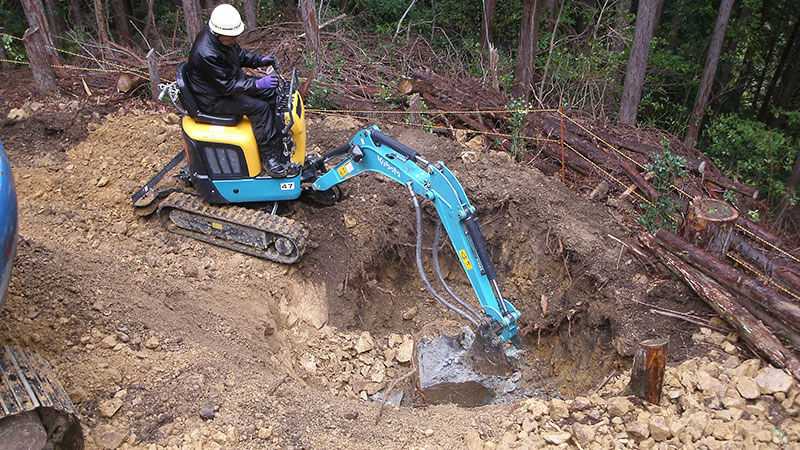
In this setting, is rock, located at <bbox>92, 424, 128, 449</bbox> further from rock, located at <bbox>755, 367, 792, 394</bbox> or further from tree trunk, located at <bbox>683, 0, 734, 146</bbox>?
tree trunk, located at <bbox>683, 0, 734, 146</bbox>

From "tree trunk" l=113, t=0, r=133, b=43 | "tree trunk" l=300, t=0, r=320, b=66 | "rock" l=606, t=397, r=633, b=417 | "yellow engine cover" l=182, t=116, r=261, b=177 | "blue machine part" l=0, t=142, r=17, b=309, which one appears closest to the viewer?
"blue machine part" l=0, t=142, r=17, b=309

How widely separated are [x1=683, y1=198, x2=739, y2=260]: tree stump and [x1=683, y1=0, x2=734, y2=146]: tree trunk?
619 centimetres

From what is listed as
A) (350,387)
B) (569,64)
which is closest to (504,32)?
(569,64)

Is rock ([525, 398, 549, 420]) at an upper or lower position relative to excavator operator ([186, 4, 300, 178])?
lower

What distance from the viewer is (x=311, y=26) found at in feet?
29.6

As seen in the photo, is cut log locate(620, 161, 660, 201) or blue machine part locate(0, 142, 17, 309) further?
cut log locate(620, 161, 660, 201)

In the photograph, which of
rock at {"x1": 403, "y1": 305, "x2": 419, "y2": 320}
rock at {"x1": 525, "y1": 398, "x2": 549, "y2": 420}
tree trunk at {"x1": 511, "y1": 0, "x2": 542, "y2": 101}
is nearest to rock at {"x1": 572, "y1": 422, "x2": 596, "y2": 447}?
rock at {"x1": 525, "y1": 398, "x2": 549, "y2": 420}

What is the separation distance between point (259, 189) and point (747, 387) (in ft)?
14.9

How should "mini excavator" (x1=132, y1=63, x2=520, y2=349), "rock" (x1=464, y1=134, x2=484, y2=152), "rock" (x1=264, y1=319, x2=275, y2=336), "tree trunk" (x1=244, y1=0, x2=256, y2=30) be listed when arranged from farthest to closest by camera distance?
"tree trunk" (x1=244, y1=0, x2=256, y2=30)
"rock" (x1=464, y1=134, x2=484, y2=152)
"rock" (x1=264, y1=319, x2=275, y2=336)
"mini excavator" (x1=132, y1=63, x2=520, y2=349)

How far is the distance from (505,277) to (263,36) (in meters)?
7.01

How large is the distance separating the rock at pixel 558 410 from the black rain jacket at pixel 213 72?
3710 millimetres

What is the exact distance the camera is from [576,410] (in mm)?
4242

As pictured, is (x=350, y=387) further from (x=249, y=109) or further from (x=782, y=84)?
(x=782, y=84)

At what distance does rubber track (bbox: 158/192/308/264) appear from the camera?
5754mm
